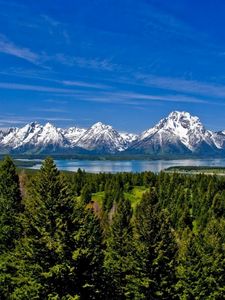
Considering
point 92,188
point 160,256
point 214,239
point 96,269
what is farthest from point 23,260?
point 92,188

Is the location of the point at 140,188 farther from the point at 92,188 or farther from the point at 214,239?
the point at 214,239

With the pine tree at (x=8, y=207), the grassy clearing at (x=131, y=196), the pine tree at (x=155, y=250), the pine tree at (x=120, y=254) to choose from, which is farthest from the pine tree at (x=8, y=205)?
the grassy clearing at (x=131, y=196)

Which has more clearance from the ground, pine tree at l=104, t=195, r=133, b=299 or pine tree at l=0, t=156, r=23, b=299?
pine tree at l=0, t=156, r=23, b=299

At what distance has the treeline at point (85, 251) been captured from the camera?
32.0m

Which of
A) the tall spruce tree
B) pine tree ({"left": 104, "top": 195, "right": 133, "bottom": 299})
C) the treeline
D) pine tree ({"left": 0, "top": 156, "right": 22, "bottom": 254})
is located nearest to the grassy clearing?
the treeline

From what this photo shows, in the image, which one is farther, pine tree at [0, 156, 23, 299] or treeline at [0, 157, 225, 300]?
pine tree at [0, 156, 23, 299]

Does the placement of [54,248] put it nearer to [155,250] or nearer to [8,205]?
[155,250]

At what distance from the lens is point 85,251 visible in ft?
106

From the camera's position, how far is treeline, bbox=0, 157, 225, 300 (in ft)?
105

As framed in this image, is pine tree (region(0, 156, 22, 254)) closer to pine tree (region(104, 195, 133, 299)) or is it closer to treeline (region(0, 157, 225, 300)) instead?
treeline (region(0, 157, 225, 300))

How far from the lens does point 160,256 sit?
4438 centimetres

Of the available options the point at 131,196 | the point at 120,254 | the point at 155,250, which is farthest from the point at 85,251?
the point at 131,196

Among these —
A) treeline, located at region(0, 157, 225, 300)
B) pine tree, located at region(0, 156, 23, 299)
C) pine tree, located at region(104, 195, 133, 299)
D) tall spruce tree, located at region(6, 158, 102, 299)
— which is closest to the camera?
tall spruce tree, located at region(6, 158, 102, 299)

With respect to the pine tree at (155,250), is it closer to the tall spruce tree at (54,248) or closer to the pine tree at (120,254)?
the pine tree at (120,254)
